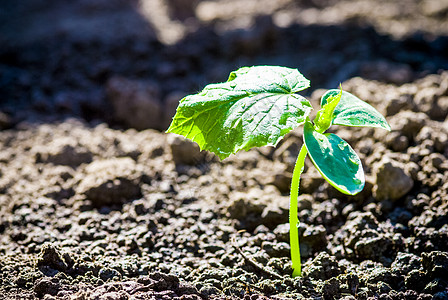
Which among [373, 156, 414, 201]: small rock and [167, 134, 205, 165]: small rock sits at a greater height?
[167, 134, 205, 165]: small rock

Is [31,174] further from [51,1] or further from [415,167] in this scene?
[51,1]

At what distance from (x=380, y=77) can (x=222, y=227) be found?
6.60 ft

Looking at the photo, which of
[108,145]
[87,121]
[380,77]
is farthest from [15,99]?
[380,77]

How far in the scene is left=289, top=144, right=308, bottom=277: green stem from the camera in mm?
1688

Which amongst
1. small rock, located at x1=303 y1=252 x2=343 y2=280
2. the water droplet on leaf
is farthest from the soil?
the water droplet on leaf

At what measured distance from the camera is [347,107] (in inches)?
66.9

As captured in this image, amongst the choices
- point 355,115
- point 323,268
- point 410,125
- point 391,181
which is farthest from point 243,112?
point 410,125

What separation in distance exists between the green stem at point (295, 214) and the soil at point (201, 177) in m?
0.06

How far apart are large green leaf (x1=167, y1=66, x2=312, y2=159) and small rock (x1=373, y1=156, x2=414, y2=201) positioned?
82 centimetres

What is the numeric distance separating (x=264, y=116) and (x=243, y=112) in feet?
0.27

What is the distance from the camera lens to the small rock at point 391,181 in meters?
2.22

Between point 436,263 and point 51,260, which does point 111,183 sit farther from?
point 436,263

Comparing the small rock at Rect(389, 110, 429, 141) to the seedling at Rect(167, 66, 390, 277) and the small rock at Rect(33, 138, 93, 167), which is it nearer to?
the seedling at Rect(167, 66, 390, 277)

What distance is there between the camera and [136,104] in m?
3.55
